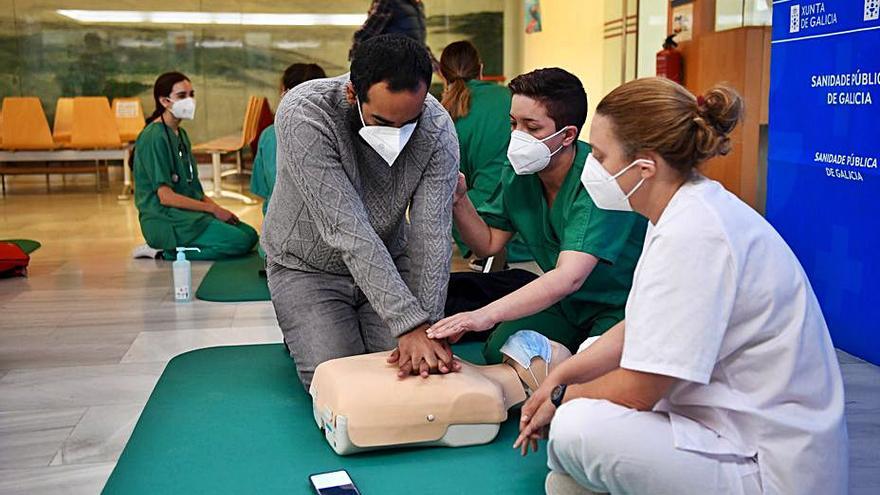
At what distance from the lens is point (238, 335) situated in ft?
11.1

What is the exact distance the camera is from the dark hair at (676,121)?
153 centimetres

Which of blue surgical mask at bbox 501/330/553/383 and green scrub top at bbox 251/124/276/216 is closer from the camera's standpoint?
blue surgical mask at bbox 501/330/553/383

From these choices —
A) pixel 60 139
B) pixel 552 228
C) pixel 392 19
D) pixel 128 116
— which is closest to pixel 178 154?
pixel 392 19

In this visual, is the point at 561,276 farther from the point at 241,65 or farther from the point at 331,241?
the point at 241,65

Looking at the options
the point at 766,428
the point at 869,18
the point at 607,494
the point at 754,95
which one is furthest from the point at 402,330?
the point at 754,95

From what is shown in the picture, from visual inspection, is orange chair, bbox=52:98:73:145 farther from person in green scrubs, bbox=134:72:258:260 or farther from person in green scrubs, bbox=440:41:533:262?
person in green scrubs, bbox=440:41:533:262

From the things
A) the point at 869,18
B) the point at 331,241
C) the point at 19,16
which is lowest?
the point at 331,241

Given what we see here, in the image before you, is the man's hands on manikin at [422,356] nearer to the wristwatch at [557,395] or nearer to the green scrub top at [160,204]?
the wristwatch at [557,395]

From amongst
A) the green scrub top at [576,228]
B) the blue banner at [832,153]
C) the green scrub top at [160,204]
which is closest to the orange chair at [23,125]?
the green scrub top at [160,204]

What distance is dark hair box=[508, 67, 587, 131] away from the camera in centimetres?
235

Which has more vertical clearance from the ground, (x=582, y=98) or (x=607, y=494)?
(x=582, y=98)

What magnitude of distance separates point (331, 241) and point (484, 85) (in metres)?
2.37

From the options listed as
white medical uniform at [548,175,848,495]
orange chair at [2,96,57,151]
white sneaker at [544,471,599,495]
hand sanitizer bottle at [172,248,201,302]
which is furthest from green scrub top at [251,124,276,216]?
orange chair at [2,96,57,151]

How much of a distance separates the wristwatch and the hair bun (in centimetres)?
52
